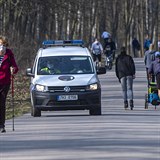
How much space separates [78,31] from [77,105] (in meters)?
65.0

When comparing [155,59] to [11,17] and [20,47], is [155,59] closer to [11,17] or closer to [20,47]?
[20,47]

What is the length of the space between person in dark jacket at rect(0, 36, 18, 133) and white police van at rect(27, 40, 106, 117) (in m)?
4.23

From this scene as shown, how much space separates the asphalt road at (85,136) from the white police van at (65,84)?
0.36m

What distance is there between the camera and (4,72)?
20.2 metres

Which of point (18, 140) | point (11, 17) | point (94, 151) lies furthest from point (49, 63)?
point (11, 17)

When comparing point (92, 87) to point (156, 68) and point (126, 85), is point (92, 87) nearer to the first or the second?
point (156, 68)

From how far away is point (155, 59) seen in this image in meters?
28.1

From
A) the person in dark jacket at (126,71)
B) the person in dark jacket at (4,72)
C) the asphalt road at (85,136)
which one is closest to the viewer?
the asphalt road at (85,136)

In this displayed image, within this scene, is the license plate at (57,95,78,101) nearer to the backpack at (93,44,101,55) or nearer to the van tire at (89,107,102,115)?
the van tire at (89,107,102,115)

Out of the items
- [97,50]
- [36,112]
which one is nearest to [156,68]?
[36,112]

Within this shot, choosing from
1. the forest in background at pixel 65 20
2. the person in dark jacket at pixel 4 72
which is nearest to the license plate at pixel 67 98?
the person in dark jacket at pixel 4 72

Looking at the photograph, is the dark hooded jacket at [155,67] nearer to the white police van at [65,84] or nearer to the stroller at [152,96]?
the stroller at [152,96]

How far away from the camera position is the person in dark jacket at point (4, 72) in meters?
20.1

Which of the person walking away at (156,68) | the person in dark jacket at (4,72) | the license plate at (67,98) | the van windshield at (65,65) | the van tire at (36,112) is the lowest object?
the van tire at (36,112)
